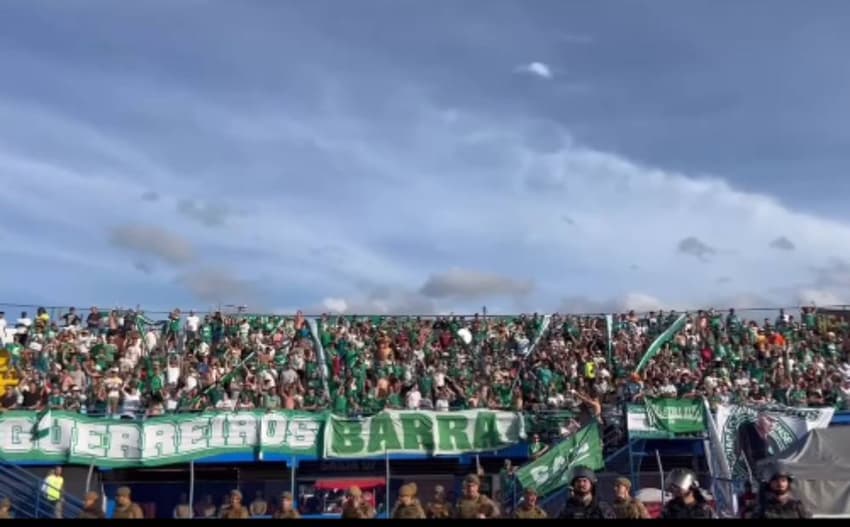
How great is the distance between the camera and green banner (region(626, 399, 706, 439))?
2070 centimetres

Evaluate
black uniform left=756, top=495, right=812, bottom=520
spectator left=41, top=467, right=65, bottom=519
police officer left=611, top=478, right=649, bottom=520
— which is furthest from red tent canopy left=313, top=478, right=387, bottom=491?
black uniform left=756, top=495, right=812, bottom=520

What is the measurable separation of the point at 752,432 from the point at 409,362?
9070 mm

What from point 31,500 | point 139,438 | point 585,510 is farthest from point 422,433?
point 585,510

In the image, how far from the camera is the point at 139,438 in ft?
64.8

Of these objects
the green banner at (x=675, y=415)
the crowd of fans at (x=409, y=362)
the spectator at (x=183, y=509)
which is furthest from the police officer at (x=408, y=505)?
the green banner at (x=675, y=415)

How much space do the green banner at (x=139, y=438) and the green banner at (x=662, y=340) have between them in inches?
396

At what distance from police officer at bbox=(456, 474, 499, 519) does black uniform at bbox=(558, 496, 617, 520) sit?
1.06m

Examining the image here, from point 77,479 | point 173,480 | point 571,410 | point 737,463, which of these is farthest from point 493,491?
point 77,479

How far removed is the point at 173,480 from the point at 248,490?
193 centimetres

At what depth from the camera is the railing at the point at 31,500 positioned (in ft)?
51.6

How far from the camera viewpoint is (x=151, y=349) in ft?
82.4

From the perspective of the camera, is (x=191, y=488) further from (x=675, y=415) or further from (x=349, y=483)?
(x=675, y=415)

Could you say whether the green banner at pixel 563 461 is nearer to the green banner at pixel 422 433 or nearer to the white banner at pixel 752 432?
the green banner at pixel 422 433
